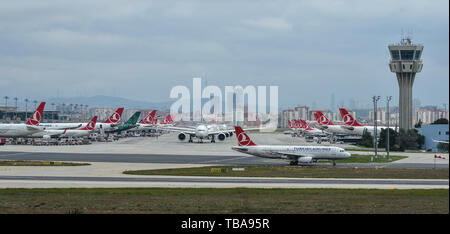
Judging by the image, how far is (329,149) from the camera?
8206 centimetres

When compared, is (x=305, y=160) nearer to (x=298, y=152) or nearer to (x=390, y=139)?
(x=298, y=152)

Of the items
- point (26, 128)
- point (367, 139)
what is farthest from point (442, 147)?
point (26, 128)

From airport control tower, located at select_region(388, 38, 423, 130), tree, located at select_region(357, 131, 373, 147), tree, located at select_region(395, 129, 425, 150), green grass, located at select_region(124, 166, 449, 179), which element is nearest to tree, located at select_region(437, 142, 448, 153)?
tree, located at select_region(395, 129, 425, 150)

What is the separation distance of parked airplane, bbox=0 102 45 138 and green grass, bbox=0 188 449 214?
88.0 meters

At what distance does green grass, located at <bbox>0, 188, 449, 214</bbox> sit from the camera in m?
36.0

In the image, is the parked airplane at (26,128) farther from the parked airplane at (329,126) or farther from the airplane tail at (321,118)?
the parked airplane at (329,126)

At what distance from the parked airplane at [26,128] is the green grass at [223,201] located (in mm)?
87954

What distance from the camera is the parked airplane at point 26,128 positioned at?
129250 mm

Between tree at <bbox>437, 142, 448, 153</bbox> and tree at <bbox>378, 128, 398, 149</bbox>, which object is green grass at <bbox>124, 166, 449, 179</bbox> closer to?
tree at <bbox>437, 142, 448, 153</bbox>

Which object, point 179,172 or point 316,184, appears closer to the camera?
point 316,184

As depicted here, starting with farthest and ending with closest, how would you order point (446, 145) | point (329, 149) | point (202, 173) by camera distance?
point (446, 145)
point (329, 149)
point (202, 173)
